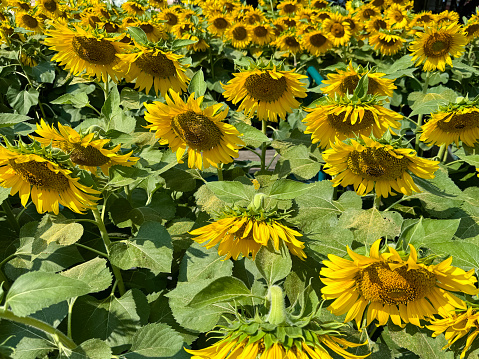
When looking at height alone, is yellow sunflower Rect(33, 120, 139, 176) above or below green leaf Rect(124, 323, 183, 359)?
above

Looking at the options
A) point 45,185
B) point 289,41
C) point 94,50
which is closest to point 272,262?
point 45,185

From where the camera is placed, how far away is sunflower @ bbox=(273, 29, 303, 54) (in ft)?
9.85

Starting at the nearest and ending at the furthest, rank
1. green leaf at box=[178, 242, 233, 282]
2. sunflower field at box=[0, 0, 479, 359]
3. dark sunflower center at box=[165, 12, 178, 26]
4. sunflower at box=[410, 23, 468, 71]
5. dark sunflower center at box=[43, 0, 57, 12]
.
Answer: sunflower field at box=[0, 0, 479, 359]
green leaf at box=[178, 242, 233, 282]
sunflower at box=[410, 23, 468, 71]
dark sunflower center at box=[165, 12, 178, 26]
dark sunflower center at box=[43, 0, 57, 12]

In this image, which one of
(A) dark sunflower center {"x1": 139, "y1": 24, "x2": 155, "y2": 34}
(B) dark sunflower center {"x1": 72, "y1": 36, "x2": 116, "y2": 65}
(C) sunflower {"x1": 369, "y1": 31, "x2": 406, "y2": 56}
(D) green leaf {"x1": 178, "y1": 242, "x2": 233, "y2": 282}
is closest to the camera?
(D) green leaf {"x1": 178, "y1": 242, "x2": 233, "y2": 282}

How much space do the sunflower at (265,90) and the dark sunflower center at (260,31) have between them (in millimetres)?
1789

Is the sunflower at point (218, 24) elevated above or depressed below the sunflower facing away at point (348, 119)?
below

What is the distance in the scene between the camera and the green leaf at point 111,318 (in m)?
1.01

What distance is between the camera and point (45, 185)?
0.97 meters

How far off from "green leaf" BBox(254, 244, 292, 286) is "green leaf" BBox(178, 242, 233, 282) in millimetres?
189

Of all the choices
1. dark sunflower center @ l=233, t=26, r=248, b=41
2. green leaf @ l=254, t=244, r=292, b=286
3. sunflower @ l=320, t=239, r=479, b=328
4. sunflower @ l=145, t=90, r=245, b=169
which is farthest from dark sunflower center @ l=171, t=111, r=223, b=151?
dark sunflower center @ l=233, t=26, r=248, b=41

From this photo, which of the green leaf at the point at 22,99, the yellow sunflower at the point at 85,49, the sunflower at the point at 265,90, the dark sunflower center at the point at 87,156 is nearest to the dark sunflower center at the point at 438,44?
the sunflower at the point at 265,90

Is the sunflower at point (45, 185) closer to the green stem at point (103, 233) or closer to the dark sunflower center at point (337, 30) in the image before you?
the green stem at point (103, 233)

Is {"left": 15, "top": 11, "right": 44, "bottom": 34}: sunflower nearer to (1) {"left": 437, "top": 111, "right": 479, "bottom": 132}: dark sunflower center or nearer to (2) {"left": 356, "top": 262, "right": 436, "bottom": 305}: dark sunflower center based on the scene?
(1) {"left": 437, "top": 111, "right": 479, "bottom": 132}: dark sunflower center

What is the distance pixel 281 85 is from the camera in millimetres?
1438
